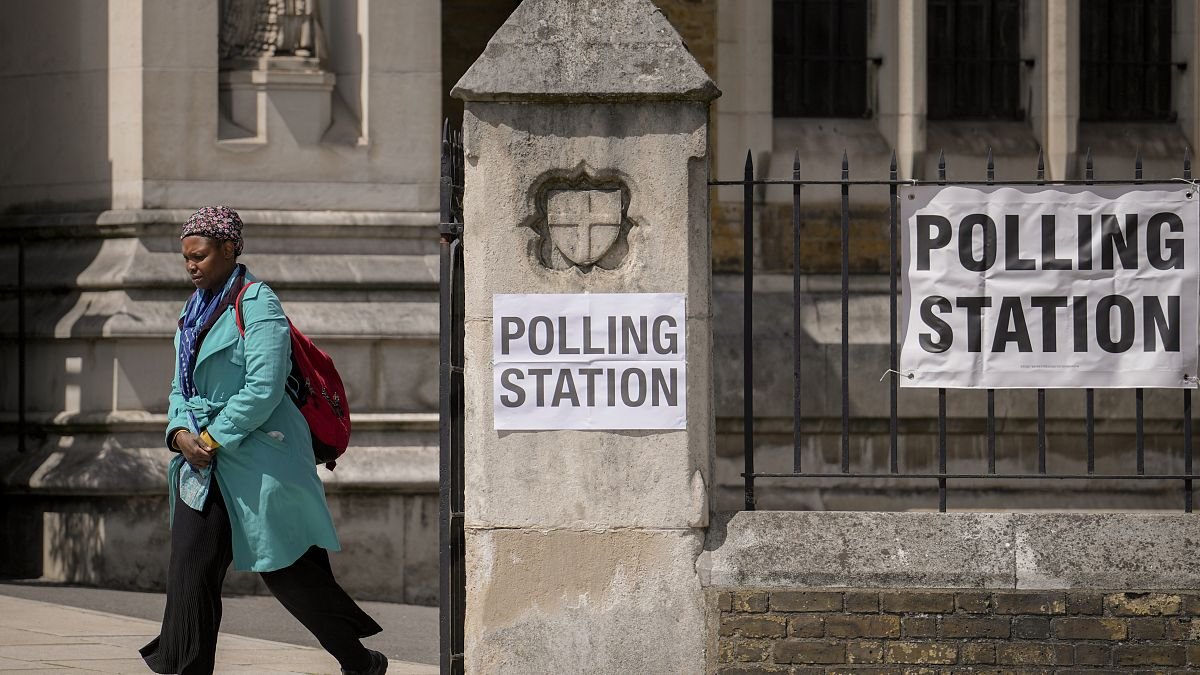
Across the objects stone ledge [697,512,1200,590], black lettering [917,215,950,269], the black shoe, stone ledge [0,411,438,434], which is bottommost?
the black shoe

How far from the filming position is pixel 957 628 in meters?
6.86

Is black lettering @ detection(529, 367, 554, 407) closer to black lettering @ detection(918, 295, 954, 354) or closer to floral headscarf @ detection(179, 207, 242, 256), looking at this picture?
floral headscarf @ detection(179, 207, 242, 256)

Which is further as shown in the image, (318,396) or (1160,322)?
(1160,322)

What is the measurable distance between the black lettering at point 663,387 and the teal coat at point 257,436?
1.19 m

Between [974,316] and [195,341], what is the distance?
2722 millimetres

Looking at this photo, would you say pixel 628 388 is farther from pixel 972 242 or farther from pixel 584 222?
pixel 972 242

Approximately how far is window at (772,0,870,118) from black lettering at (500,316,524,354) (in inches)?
245

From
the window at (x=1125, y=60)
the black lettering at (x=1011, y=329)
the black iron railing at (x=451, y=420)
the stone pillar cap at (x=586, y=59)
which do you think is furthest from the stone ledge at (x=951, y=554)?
the window at (x=1125, y=60)

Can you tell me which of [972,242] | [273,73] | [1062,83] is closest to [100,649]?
[273,73]

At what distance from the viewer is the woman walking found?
6.59m

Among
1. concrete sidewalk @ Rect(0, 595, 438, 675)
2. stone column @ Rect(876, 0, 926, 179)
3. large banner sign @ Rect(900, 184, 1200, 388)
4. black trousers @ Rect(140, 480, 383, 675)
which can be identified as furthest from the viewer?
stone column @ Rect(876, 0, 926, 179)

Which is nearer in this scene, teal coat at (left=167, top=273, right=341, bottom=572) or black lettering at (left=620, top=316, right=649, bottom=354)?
teal coat at (left=167, top=273, right=341, bottom=572)

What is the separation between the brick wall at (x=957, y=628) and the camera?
686cm

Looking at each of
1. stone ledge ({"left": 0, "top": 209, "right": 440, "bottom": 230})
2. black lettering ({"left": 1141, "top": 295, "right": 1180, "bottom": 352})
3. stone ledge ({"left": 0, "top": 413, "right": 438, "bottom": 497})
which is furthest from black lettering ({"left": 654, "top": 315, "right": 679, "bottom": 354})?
stone ledge ({"left": 0, "top": 209, "right": 440, "bottom": 230})
